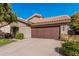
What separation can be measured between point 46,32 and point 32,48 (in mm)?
2300

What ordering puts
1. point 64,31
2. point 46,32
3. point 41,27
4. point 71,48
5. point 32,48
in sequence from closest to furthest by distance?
point 71,48 → point 32,48 → point 64,31 → point 41,27 → point 46,32

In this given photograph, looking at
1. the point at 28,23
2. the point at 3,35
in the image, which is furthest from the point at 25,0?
the point at 3,35

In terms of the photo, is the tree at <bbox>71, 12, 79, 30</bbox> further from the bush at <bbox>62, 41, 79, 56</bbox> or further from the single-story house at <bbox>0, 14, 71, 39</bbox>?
the bush at <bbox>62, 41, 79, 56</bbox>

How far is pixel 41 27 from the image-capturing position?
15430mm

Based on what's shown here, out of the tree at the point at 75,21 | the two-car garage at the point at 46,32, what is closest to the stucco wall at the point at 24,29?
the two-car garage at the point at 46,32

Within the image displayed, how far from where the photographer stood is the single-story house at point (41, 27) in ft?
47.7

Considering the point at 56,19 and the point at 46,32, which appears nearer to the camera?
the point at 56,19

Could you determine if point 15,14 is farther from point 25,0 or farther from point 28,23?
point 25,0

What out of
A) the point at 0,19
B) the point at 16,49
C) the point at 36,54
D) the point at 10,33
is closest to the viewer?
the point at 36,54

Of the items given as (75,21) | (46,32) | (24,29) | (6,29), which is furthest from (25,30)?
(75,21)

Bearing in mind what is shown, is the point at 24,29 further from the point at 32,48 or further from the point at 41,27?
the point at 32,48

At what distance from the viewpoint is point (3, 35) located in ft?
48.5

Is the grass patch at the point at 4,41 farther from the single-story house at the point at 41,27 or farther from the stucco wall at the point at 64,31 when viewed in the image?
the stucco wall at the point at 64,31

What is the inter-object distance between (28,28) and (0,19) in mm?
2069
